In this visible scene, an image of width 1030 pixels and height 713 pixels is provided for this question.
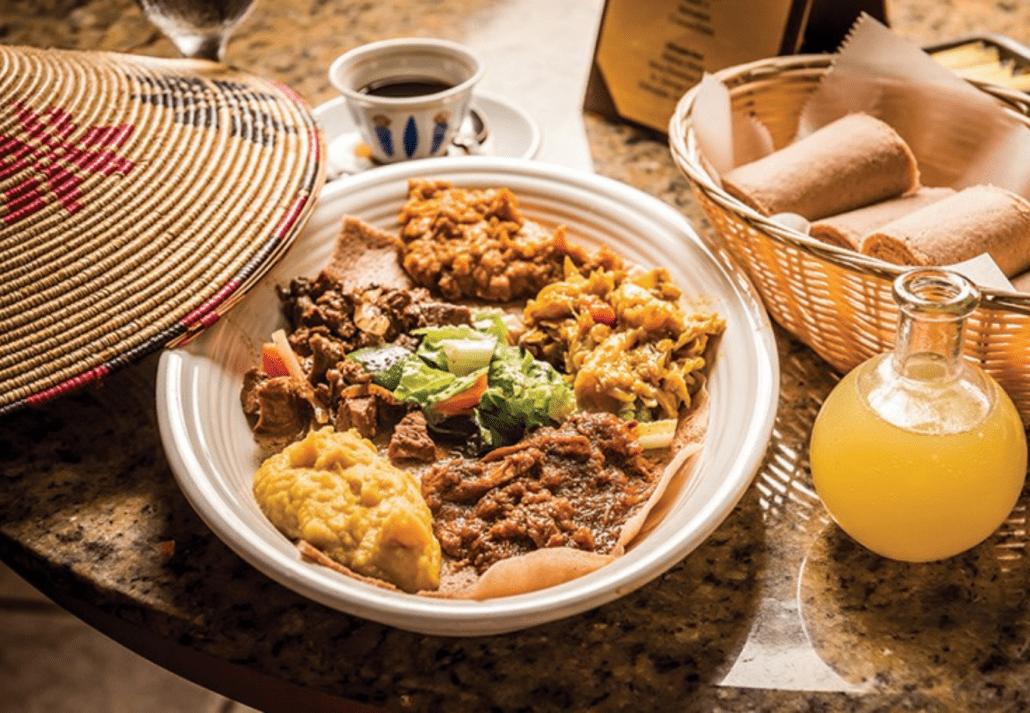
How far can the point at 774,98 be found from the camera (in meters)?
1.85

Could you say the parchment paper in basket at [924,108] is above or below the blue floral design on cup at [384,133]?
above

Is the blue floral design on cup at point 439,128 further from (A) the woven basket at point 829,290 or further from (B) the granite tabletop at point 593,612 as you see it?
(B) the granite tabletop at point 593,612

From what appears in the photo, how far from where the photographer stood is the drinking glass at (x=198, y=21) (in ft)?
6.17

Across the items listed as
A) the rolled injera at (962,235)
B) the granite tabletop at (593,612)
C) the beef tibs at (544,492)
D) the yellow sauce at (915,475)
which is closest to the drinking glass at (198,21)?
the granite tabletop at (593,612)

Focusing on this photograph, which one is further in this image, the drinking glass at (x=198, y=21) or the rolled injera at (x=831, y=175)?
the drinking glass at (x=198, y=21)

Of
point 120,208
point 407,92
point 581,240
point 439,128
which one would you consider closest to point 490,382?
point 581,240

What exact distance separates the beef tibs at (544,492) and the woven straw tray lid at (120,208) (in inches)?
16.3

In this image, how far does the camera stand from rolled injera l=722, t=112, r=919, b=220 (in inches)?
64.0

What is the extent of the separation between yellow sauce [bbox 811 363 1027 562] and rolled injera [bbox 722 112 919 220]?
45 centimetres

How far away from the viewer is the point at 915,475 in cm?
116

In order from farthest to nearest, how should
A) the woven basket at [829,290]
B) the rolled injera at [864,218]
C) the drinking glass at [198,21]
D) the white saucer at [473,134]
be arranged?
the white saucer at [473,134], the drinking glass at [198,21], the rolled injera at [864,218], the woven basket at [829,290]

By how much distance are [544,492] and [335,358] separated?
0.41 meters

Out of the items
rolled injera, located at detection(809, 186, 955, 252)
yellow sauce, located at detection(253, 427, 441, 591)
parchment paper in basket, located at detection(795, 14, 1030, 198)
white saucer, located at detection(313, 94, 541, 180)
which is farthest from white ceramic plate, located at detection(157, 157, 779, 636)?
parchment paper in basket, located at detection(795, 14, 1030, 198)

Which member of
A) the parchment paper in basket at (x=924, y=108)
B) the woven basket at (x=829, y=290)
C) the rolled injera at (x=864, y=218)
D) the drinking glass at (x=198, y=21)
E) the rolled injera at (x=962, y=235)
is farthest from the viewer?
the drinking glass at (x=198, y=21)
